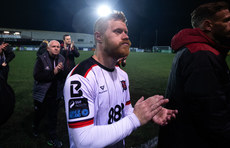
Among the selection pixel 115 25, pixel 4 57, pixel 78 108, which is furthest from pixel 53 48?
pixel 4 57

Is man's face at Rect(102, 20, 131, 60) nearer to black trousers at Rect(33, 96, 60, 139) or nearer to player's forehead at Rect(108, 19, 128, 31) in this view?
player's forehead at Rect(108, 19, 128, 31)

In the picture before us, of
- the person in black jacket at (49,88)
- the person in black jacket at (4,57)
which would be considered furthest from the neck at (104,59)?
the person in black jacket at (4,57)

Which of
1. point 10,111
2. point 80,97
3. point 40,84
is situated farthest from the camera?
point 40,84

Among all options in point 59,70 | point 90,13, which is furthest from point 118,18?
point 90,13

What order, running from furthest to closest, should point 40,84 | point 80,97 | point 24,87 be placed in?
point 24,87 → point 40,84 → point 80,97

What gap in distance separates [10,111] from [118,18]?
4.51 ft

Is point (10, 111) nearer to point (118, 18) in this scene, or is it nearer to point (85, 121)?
point (85, 121)

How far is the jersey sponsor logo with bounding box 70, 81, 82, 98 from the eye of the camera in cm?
143

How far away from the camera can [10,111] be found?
947 millimetres

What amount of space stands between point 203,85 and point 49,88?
3.21 meters

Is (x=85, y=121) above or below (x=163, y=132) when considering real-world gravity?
above

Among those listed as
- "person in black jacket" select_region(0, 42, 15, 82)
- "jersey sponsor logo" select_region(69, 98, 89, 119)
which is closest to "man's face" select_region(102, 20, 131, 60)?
"jersey sponsor logo" select_region(69, 98, 89, 119)

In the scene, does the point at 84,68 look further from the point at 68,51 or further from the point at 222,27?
the point at 68,51

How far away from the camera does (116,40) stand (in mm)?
1679
